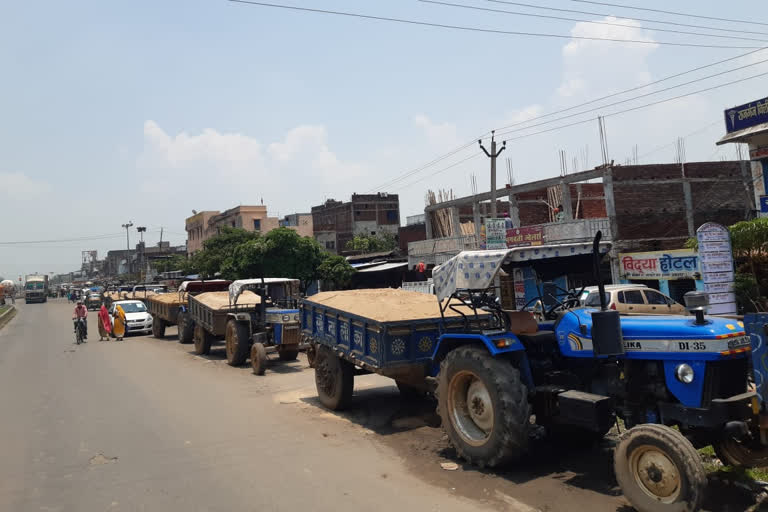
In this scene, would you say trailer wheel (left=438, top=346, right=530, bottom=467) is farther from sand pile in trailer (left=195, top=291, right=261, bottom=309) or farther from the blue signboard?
the blue signboard

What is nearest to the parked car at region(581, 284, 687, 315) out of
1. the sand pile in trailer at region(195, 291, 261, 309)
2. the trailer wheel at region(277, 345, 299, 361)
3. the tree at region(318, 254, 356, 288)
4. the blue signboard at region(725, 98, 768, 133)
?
the blue signboard at region(725, 98, 768, 133)

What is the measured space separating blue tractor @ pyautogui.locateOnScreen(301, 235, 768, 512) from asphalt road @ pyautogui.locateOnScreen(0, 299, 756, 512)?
0.49 meters

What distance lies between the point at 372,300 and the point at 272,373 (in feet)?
15.9

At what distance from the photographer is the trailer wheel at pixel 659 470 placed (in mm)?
4438

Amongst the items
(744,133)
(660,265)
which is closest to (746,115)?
(744,133)

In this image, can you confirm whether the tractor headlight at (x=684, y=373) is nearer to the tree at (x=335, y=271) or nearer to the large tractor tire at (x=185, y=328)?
the large tractor tire at (x=185, y=328)

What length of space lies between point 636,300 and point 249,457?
10.8 m

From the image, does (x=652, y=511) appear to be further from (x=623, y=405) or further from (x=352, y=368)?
(x=352, y=368)

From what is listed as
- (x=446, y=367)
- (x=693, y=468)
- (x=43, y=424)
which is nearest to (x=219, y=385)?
(x=43, y=424)

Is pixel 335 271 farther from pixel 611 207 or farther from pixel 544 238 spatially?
pixel 611 207

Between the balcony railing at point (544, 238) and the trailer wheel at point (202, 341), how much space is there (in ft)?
26.0

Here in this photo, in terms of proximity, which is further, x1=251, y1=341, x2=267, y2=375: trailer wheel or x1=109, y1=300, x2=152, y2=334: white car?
x1=109, y1=300, x2=152, y2=334: white car

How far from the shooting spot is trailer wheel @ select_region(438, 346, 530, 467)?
5.87 metres

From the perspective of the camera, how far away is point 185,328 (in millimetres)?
20156
